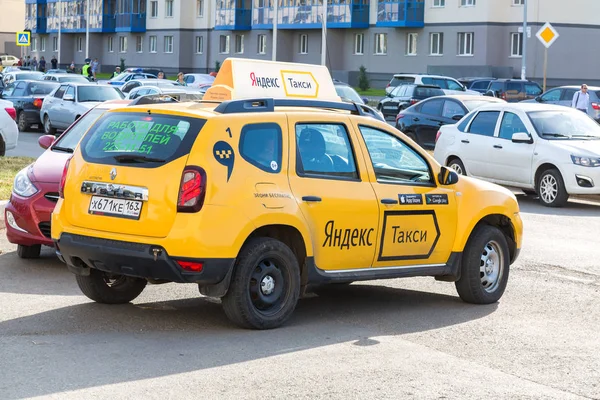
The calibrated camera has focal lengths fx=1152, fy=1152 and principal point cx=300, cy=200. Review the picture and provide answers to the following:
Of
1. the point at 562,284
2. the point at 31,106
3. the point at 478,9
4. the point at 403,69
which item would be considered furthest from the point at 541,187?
the point at 403,69

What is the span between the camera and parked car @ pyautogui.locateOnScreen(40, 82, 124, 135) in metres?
30.8

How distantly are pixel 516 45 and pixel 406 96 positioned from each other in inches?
927

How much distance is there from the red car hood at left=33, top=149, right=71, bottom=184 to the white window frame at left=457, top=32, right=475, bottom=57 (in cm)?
5305

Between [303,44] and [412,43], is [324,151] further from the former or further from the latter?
[303,44]

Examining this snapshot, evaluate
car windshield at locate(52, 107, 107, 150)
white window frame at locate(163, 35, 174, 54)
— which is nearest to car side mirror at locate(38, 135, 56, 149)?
car windshield at locate(52, 107, 107, 150)

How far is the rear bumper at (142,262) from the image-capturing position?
7766 millimetres

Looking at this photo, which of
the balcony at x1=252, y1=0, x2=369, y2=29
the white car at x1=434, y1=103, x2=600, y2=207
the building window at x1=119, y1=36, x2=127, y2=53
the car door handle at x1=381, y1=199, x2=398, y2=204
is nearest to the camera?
the car door handle at x1=381, y1=199, x2=398, y2=204

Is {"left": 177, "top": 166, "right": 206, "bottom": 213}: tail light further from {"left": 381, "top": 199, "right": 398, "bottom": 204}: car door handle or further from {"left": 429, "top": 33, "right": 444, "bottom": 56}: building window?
{"left": 429, "top": 33, "right": 444, "bottom": 56}: building window

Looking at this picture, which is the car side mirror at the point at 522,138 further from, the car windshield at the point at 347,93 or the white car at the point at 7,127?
the car windshield at the point at 347,93

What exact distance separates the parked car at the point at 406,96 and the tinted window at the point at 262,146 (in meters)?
31.4

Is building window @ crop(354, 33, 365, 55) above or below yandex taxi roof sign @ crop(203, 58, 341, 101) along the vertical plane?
above

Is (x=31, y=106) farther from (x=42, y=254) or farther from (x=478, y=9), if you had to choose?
(x=478, y=9)

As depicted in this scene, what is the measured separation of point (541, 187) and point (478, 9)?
1812 inches

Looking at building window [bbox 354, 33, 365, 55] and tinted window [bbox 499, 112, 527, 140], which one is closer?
tinted window [bbox 499, 112, 527, 140]
